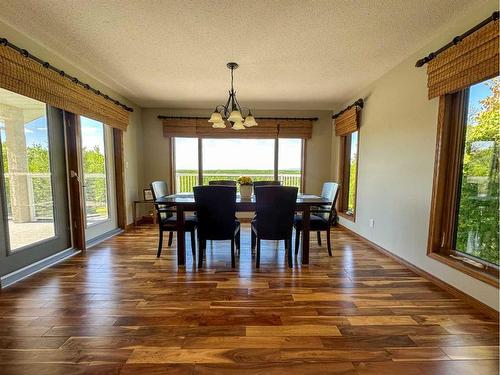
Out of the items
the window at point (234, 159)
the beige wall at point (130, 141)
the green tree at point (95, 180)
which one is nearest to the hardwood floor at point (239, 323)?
the green tree at point (95, 180)

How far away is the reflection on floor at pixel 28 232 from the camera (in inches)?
88.8

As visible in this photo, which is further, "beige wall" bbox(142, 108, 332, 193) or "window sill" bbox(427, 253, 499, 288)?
"beige wall" bbox(142, 108, 332, 193)

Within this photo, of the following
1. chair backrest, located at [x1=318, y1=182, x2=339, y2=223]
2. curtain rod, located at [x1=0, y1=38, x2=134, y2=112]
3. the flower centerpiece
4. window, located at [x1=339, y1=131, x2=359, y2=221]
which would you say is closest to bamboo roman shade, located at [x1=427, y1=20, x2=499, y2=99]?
chair backrest, located at [x1=318, y1=182, x2=339, y2=223]

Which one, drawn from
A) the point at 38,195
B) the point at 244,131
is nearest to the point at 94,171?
the point at 38,195

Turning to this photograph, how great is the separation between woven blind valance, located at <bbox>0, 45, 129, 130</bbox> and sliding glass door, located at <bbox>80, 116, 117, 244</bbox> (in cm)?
34

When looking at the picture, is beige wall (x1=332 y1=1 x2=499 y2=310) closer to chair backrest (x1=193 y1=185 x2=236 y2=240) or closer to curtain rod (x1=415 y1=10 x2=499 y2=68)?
curtain rod (x1=415 y1=10 x2=499 y2=68)

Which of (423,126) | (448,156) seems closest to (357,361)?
(448,156)

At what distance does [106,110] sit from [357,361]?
157 inches

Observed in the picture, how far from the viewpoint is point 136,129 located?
459 centimetres

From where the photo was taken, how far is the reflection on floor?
7.40 feet

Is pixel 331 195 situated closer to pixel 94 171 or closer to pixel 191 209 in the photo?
pixel 191 209

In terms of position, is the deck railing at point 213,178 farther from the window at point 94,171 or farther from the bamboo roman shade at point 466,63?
the bamboo roman shade at point 466,63

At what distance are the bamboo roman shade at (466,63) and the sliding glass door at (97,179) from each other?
4.18 metres

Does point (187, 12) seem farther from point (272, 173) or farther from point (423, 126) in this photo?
point (272, 173)
